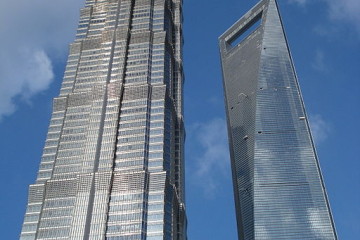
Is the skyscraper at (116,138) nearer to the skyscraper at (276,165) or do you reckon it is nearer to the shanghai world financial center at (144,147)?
the shanghai world financial center at (144,147)

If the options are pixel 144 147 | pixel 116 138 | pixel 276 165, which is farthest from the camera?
pixel 276 165

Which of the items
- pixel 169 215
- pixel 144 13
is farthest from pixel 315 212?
pixel 144 13

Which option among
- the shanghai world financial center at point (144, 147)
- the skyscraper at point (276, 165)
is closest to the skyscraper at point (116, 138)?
Answer: the shanghai world financial center at point (144, 147)

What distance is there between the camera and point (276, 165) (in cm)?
17162

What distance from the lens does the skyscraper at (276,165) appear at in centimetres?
15825

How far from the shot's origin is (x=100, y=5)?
18675 centimetres

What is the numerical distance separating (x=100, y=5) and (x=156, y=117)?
63335 millimetres

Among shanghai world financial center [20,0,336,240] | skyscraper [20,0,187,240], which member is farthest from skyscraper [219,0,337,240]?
skyscraper [20,0,187,240]

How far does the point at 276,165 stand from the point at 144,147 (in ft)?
182

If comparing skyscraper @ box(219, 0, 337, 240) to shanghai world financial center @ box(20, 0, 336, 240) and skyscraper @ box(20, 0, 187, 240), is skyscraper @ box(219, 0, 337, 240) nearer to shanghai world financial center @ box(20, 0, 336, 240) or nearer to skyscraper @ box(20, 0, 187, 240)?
shanghai world financial center @ box(20, 0, 336, 240)

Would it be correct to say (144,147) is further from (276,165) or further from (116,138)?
(276,165)

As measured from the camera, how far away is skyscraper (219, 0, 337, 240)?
519 feet

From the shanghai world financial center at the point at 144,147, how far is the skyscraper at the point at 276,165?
0.36m

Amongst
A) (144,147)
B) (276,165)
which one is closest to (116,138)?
(144,147)
